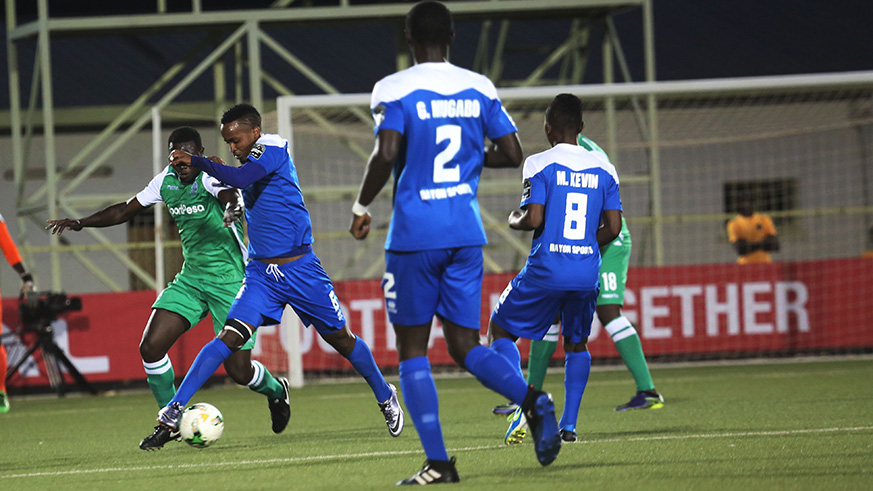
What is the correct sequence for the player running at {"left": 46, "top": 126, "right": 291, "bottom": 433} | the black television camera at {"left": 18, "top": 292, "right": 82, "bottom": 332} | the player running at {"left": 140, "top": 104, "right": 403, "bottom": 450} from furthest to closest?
the black television camera at {"left": 18, "top": 292, "right": 82, "bottom": 332}
the player running at {"left": 46, "top": 126, "right": 291, "bottom": 433}
the player running at {"left": 140, "top": 104, "right": 403, "bottom": 450}

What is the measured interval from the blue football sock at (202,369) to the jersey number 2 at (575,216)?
212 cm

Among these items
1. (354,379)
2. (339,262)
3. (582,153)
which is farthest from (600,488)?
(339,262)

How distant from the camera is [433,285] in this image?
5.03m

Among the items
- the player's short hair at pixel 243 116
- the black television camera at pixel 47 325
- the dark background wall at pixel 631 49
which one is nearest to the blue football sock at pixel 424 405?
the player's short hair at pixel 243 116

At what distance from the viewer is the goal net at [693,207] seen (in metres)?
13.7

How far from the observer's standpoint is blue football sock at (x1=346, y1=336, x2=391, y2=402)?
7344 millimetres

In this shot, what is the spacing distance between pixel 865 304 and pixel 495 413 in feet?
23.8

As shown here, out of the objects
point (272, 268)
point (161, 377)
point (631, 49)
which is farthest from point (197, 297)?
point (631, 49)

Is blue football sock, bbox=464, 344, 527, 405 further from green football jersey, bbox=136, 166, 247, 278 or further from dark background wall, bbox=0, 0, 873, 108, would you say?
dark background wall, bbox=0, 0, 873, 108

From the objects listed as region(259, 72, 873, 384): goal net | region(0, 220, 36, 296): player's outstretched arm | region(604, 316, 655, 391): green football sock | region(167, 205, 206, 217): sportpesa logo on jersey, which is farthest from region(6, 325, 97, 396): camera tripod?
region(604, 316, 655, 391): green football sock

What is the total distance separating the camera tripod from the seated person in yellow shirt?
8.23 metres

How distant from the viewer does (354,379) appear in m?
14.0

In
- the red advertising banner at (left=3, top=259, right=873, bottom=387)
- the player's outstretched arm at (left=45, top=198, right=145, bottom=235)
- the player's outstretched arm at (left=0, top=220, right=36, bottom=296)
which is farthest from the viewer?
the red advertising banner at (left=3, top=259, right=873, bottom=387)

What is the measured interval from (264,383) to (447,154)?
3315mm
